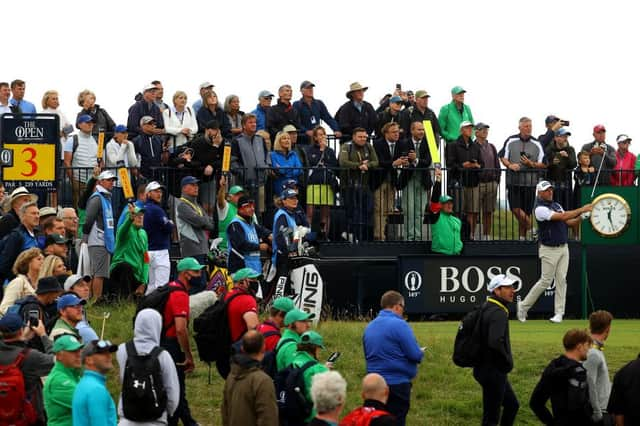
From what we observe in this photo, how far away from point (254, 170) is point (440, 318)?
12.7ft

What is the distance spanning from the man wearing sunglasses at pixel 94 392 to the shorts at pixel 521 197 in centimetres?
1455

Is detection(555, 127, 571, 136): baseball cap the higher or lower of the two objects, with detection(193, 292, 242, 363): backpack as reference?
higher

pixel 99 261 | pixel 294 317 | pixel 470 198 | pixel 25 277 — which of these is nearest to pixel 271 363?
pixel 294 317

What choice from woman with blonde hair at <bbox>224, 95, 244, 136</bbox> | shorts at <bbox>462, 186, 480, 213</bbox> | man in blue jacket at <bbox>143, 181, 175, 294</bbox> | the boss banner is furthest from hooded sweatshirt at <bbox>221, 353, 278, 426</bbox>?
shorts at <bbox>462, 186, 480, 213</bbox>

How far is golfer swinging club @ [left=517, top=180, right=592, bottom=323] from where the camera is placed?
23.2 m

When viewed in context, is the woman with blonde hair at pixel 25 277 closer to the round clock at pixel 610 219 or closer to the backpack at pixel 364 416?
the backpack at pixel 364 416

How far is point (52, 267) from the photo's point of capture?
16.1 m

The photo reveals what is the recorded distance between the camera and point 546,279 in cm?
2345

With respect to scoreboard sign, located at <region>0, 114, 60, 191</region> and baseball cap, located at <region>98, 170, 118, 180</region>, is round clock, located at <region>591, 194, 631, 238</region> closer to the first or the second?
baseball cap, located at <region>98, 170, 118, 180</region>

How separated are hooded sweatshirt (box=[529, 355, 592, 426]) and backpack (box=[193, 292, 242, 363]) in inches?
126

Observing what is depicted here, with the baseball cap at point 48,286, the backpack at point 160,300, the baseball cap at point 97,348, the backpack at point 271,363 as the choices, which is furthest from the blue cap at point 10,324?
the backpack at point 160,300

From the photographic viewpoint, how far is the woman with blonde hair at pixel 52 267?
16.0 metres

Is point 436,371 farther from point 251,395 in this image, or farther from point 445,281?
point 251,395

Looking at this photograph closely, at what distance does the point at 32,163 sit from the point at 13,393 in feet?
24.6
